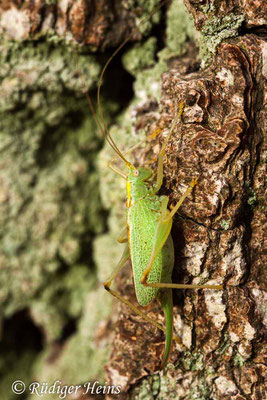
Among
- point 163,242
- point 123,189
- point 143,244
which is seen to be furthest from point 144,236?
point 123,189

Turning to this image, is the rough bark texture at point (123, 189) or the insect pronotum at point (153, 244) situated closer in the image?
the rough bark texture at point (123, 189)

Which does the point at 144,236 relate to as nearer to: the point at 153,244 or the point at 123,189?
the point at 153,244

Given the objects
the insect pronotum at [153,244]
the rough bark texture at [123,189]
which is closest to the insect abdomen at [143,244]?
the insect pronotum at [153,244]

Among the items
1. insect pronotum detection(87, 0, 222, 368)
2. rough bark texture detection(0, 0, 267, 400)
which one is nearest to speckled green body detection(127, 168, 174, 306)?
insect pronotum detection(87, 0, 222, 368)

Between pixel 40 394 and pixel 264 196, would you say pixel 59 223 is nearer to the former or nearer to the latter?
pixel 40 394

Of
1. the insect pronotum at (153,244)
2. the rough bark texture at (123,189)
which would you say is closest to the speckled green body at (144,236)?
the insect pronotum at (153,244)

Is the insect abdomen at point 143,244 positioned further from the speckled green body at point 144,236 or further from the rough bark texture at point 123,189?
the rough bark texture at point 123,189
